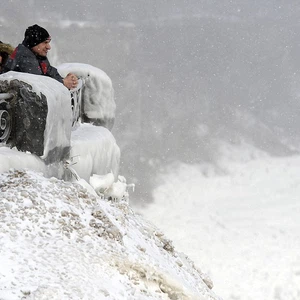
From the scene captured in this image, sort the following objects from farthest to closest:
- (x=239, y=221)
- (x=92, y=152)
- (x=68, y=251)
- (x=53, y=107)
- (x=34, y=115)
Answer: (x=239, y=221) → (x=92, y=152) → (x=53, y=107) → (x=34, y=115) → (x=68, y=251)

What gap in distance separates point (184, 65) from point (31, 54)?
102 feet

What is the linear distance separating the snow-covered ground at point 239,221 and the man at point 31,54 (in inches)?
529

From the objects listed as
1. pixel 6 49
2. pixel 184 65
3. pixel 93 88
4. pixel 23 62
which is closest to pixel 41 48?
pixel 23 62

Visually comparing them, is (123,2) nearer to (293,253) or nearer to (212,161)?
(212,161)

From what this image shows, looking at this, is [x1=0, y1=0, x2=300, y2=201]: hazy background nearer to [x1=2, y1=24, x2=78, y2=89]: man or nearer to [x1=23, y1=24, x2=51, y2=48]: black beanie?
[x1=2, y1=24, x2=78, y2=89]: man

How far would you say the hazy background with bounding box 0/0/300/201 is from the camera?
31812mm

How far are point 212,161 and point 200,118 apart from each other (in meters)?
3.87

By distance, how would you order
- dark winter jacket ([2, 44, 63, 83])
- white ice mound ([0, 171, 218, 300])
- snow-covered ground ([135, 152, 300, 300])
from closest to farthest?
white ice mound ([0, 171, 218, 300]), dark winter jacket ([2, 44, 63, 83]), snow-covered ground ([135, 152, 300, 300])

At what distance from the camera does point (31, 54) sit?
5070mm

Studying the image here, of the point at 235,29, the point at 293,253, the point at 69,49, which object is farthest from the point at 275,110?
the point at 293,253

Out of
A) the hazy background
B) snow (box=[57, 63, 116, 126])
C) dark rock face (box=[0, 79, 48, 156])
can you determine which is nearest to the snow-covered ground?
the hazy background

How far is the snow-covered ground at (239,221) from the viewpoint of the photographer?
1930cm

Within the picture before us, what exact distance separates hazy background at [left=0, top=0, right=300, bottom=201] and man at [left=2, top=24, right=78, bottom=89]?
2470 cm

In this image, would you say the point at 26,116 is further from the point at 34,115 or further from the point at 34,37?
the point at 34,37
